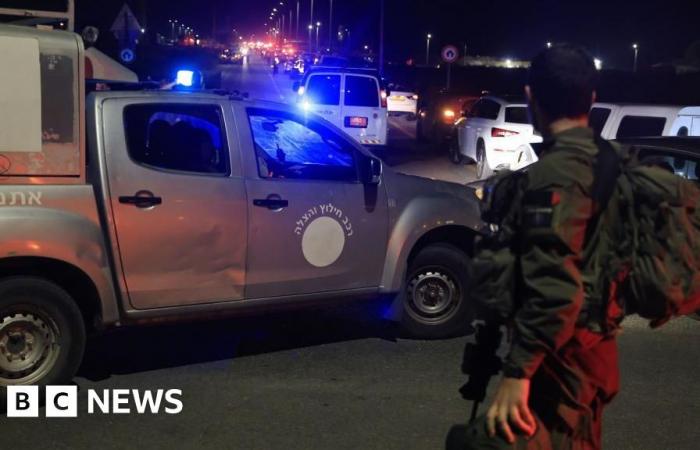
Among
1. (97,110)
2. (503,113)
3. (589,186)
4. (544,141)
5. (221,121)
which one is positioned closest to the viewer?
(589,186)

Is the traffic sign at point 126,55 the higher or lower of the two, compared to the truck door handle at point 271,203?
higher

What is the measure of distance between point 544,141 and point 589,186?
0.82 feet

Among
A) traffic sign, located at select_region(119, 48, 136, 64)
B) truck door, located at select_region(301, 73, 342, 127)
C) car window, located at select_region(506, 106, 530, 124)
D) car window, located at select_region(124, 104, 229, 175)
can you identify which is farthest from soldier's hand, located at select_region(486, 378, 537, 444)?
truck door, located at select_region(301, 73, 342, 127)

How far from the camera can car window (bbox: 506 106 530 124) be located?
16211 mm

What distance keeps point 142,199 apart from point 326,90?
13910mm

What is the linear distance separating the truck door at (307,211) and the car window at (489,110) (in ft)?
35.8

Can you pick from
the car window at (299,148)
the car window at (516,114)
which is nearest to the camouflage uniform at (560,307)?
the car window at (299,148)

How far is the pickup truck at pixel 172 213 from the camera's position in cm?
503

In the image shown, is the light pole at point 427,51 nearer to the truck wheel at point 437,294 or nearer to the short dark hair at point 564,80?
the truck wheel at point 437,294

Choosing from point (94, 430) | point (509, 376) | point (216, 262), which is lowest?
point (94, 430)

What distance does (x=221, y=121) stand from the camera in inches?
224

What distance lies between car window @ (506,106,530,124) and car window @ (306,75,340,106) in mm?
4152

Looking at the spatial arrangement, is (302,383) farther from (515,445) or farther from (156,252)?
(515,445)

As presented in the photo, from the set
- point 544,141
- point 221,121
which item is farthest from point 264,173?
point 544,141
